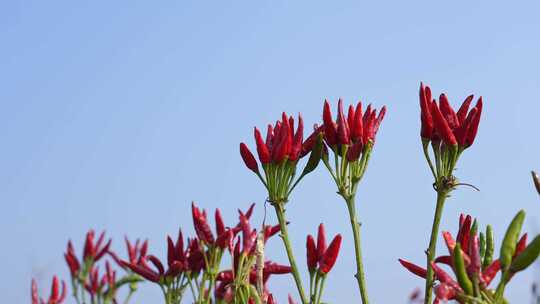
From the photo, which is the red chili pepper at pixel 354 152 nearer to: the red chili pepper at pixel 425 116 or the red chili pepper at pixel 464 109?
the red chili pepper at pixel 425 116

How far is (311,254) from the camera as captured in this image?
3340mm

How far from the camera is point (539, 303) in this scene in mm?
2617

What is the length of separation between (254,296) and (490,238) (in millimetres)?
833

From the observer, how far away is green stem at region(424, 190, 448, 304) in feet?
9.05

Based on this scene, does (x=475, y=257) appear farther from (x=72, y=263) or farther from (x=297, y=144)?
(x=72, y=263)

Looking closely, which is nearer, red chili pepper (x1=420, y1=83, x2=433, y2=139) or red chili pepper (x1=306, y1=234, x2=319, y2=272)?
red chili pepper (x1=420, y1=83, x2=433, y2=139)

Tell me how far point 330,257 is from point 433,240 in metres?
0.53

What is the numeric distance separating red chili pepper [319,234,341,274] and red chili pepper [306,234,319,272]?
0.04 metres

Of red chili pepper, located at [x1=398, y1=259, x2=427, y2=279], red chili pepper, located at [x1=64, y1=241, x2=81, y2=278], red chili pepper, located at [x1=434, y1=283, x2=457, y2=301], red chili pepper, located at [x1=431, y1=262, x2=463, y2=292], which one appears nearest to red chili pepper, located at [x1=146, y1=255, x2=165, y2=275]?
red chili pepper, located at [x1=398, y1=259, x2=427, y2=279]

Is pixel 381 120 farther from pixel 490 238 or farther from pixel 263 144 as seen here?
pixel 490 238

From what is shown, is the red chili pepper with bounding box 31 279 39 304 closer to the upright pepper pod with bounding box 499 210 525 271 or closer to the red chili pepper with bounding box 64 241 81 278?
the red chili pepper with bounding box 64 241 81 278

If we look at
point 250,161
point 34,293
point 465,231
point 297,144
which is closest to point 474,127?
point 465,231

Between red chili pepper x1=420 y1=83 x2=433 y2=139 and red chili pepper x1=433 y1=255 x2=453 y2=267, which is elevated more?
red chili pepper x1=420 y1=83 x2=433 y2=139

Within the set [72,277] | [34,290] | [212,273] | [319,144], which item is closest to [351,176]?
[319,144]
